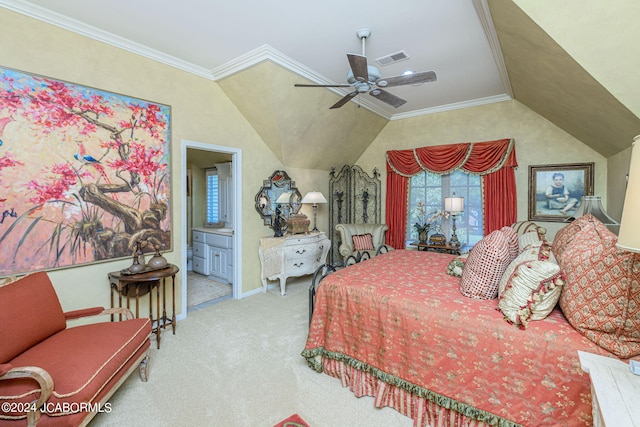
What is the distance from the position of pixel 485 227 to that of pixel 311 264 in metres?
2.78

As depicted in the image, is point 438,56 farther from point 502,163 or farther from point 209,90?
point 209,90

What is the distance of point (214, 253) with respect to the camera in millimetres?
4879

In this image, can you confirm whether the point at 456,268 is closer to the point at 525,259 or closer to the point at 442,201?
the point at 525,259

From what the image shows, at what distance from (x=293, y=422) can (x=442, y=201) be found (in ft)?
13.5

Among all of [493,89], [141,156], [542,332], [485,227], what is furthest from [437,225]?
[141,156]

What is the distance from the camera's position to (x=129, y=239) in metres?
2.91

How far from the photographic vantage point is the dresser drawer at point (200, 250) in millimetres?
5066

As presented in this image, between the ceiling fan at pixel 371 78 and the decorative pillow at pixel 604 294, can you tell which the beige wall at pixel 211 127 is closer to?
the ceiling fan at pixel 371 78

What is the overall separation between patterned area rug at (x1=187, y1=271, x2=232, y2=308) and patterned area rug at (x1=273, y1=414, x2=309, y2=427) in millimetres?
2459

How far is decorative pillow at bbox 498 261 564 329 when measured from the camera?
5.07 feet

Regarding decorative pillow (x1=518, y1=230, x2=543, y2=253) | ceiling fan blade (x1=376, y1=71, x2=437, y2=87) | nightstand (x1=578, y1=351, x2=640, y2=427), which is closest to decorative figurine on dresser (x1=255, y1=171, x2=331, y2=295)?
Result: ceiling fan blade (x1=376, y1=71, x2=437, y2=87)

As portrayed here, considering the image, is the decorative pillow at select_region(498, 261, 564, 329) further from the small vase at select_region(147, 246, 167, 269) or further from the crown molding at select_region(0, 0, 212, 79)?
the crown molding at select_region(0, 0, 212, 79)

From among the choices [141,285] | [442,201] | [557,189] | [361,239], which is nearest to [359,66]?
[141,285]

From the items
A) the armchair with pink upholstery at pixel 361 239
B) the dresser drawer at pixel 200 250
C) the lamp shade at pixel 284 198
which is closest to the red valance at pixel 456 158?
the armchair with pink upholstery at pixel 361 239
